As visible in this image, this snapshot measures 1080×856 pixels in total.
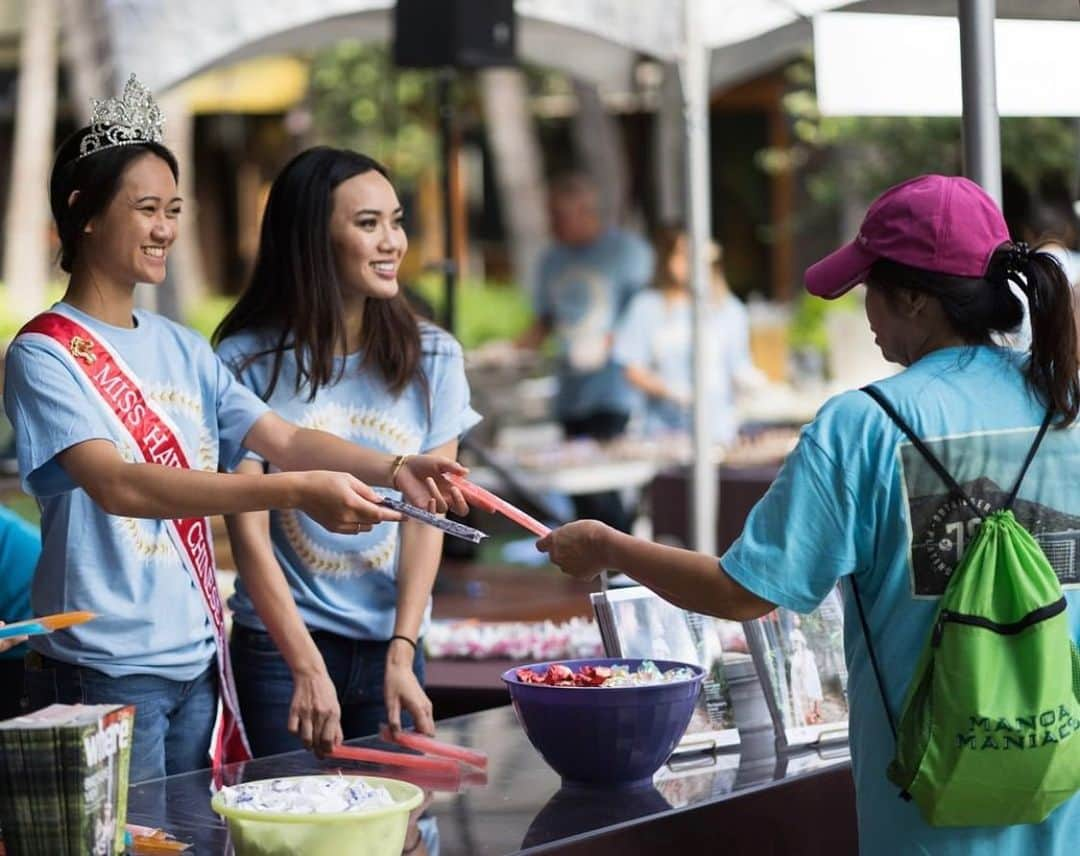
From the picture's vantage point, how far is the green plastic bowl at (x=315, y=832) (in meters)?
2.04

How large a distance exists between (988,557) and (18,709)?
1838mm

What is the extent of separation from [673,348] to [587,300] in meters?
0.62

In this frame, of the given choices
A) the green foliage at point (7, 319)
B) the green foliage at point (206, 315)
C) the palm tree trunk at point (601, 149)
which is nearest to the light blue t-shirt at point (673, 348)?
the green foliage at point (7, 319)

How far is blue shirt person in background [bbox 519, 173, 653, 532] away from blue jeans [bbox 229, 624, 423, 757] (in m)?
5.67

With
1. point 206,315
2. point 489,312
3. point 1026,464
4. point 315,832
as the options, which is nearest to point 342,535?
point 315,832

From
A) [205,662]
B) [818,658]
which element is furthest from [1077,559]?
[205,662]

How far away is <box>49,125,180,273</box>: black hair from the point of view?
2.77 m

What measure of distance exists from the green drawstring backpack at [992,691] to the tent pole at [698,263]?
420 cm

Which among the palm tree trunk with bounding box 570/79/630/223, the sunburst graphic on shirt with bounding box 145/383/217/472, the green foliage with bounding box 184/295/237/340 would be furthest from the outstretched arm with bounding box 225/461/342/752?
the palm tree trunk with bounding box 570/79/630/223

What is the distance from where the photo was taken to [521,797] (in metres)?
2.61

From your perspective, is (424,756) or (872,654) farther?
(424,756)

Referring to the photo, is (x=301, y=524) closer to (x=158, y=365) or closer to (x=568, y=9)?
(x=158, y=365)

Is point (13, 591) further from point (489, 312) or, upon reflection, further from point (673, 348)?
point (489, 312)

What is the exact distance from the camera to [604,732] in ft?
8.54
